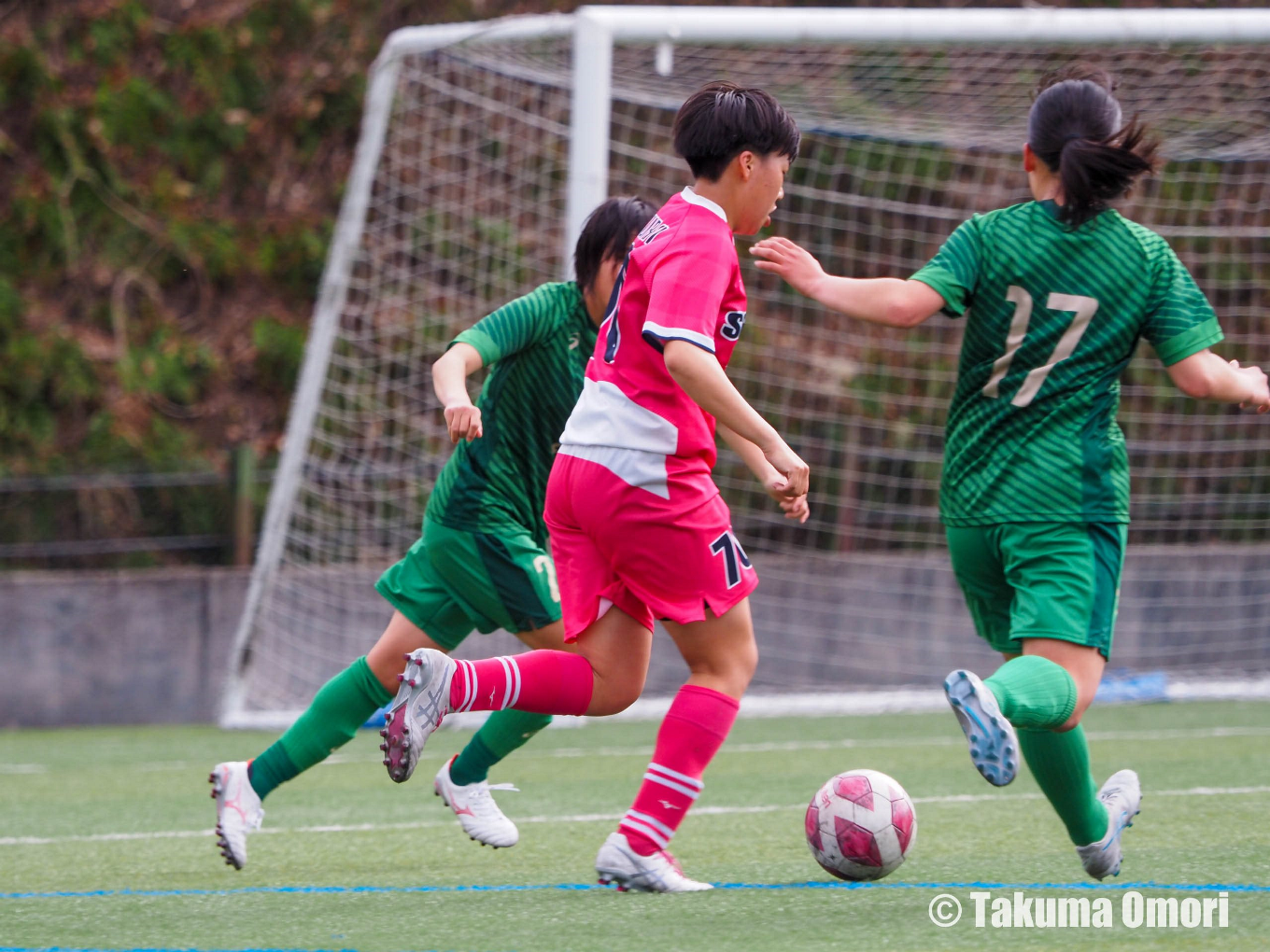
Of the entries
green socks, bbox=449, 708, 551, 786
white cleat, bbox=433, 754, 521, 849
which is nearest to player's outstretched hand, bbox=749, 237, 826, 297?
green socks, bbox=449, 708, 551, 786

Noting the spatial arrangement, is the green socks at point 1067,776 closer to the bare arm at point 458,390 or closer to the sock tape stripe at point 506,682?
the sock tape stripe at point 506,682

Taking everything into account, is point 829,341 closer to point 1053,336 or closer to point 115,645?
point 115,645

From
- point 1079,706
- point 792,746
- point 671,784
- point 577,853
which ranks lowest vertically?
point 792,746

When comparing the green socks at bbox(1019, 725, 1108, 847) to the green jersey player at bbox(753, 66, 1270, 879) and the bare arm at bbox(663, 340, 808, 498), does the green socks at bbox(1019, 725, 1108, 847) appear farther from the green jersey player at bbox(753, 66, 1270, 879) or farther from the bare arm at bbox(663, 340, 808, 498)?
the bare arm at bbox(663, 340, 808, 498)

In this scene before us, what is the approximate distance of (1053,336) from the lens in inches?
124

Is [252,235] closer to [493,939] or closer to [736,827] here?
[736,827]

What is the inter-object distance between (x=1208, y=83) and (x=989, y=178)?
4.94 feet

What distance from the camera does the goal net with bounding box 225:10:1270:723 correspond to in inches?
332

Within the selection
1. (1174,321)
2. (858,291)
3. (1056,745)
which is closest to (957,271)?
(858,291)

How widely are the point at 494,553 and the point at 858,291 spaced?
1.31 meters

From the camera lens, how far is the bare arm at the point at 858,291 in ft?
10.0

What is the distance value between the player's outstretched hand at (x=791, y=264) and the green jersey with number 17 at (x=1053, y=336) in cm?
21

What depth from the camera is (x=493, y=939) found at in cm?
277

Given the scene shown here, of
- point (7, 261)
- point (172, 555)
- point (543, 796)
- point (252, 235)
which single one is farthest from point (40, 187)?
point (543, 796)
